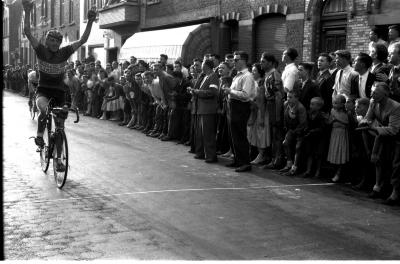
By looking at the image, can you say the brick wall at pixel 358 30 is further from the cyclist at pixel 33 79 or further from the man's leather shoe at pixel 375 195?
the cyclist at pixel 33 79

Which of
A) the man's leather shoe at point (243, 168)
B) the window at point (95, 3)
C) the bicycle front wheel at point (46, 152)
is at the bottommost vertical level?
the man's leather shoe at point (243, 168)

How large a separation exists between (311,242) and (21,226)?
2.98m

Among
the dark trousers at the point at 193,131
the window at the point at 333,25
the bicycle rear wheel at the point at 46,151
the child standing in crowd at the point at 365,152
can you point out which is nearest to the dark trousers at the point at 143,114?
the dark trousers at the point at 193,131

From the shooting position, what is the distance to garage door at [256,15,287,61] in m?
17.6

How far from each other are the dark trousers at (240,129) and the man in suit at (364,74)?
81.5 inches

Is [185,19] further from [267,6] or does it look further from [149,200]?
[149,200]

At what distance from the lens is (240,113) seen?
396 inches

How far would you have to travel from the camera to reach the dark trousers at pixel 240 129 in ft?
32.8

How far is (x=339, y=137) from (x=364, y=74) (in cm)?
108

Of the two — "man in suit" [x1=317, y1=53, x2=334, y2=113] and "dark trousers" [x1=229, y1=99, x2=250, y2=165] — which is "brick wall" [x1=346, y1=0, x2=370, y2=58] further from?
"dark trousers" [x1=229, y1=99, x2=250, y2=165]

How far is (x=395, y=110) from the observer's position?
7.71 metres

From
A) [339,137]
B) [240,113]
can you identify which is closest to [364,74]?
[339,137]

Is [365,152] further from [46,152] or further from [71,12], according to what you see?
[71,12]

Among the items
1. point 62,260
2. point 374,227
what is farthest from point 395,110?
point 62,260
